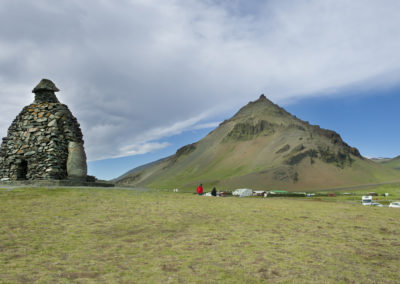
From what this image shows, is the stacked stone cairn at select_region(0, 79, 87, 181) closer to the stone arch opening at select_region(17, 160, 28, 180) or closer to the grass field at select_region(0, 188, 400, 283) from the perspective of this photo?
the stone arch opening at select_region(17, 160, 28, 180)

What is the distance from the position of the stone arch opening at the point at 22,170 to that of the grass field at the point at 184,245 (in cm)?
1151

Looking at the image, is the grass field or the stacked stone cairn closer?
the grass field

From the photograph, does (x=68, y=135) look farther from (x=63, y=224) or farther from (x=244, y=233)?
(x=244, y=233)

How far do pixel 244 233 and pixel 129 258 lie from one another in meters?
5.27

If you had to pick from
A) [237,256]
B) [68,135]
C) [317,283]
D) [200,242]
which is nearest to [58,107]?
[68,135]

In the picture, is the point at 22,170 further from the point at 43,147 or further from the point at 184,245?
the point at 184,245

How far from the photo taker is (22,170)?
2803 centimetres

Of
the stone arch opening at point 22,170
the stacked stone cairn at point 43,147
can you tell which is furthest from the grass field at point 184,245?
the stone arch opening at point 22,170

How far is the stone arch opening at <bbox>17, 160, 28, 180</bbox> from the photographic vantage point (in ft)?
90.6

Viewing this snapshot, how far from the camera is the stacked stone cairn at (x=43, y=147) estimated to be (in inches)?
1044

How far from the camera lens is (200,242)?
1080 centimetres

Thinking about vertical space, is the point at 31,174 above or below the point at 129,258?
above

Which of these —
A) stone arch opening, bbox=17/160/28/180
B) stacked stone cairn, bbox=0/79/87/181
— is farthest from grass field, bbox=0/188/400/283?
stone arch opening, bbox=17/160/28/180

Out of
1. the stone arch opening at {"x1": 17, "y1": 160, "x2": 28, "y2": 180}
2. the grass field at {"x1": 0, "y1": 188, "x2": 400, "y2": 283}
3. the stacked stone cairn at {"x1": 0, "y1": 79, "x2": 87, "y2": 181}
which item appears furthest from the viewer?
the stone arch opening at {"x1": 17, "y1": 160, "x2": 28, "y2": 180}
